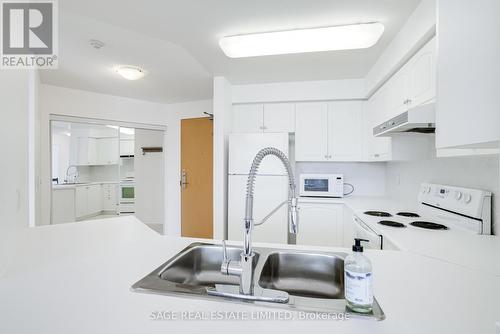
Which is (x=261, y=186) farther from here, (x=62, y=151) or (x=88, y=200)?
(x=62, y=151)

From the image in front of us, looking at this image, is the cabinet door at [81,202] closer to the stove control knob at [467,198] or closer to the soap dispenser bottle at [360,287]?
the soap dispenser bottle at [360,287]

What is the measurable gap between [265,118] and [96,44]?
6.30 feet

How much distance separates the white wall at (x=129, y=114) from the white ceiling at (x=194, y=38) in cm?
23

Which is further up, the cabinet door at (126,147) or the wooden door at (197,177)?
the cabinet door at (126,147)

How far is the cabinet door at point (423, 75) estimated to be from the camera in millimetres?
1536

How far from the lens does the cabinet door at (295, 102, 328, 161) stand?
10.1 ft

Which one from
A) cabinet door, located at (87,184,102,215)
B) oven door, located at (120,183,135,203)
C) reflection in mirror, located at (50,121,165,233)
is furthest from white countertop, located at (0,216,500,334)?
cabinet door, located at (87,184,102,215)

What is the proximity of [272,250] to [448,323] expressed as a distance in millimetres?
697

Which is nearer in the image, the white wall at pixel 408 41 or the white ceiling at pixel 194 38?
the white wall at pixel 408 41

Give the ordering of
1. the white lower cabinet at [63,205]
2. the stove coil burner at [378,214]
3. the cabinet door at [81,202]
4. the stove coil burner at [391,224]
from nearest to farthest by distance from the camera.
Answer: the stove coil burner at [391,224] → the stove coil burner at [378,214] → the white lower cabinet at [63,205] → the cabinet door at [81,202]

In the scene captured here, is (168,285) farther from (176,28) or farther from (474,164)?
(474,164)

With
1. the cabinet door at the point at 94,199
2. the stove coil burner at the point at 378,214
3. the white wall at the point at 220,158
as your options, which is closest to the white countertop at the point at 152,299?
the stove coil burner at the point at 378,214

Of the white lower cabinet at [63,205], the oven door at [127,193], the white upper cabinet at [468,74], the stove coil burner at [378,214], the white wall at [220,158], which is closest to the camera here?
the white upper cabinet at [468,74]

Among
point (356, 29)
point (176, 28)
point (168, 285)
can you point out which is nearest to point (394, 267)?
point (168, 285)
